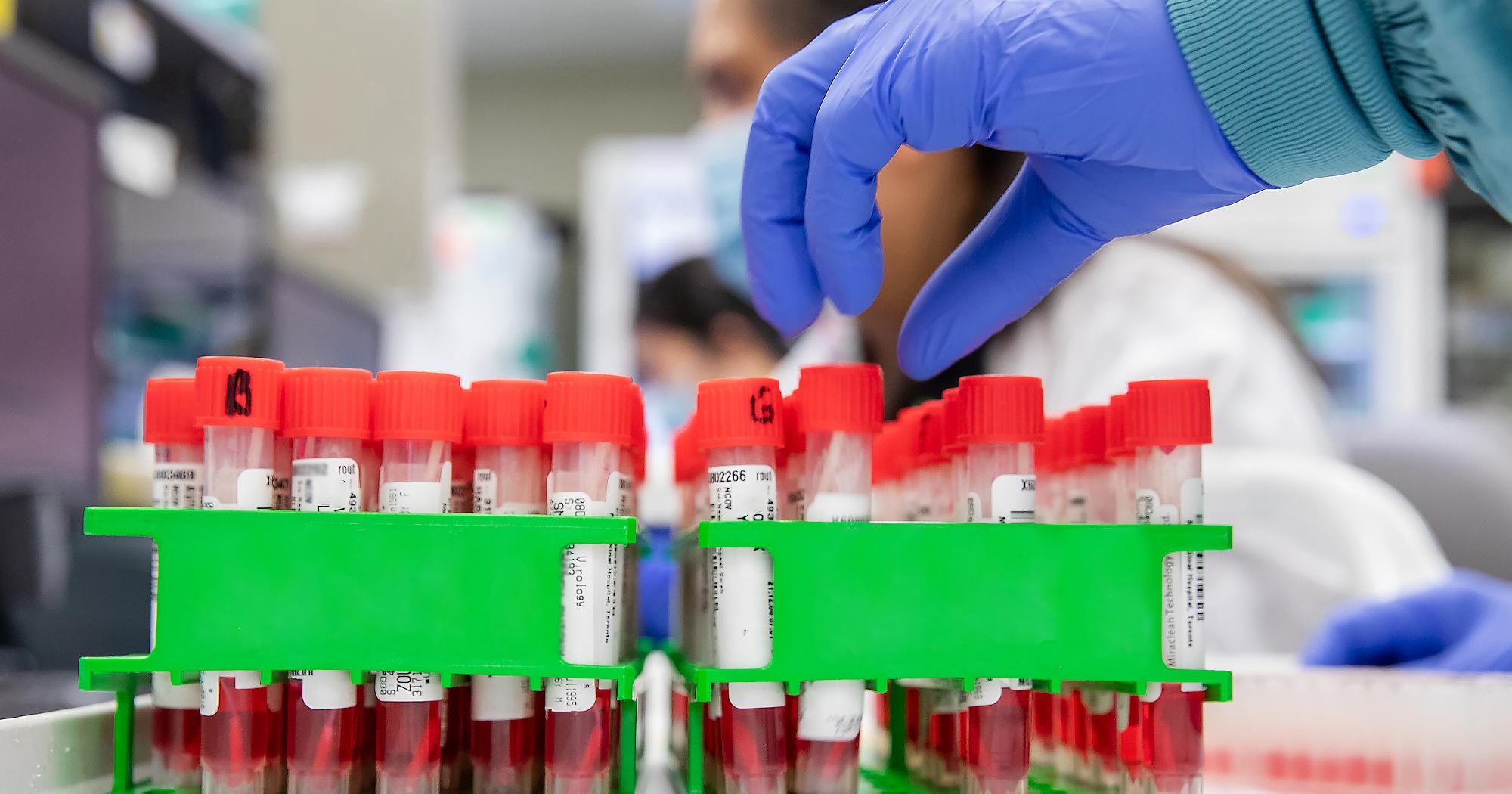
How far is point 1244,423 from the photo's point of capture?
5.14 feet

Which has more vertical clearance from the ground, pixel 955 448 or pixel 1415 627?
pixel 955 448

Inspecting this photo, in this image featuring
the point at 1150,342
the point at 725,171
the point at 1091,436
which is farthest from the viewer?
the point at 725,171

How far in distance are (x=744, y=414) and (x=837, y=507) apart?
8cm

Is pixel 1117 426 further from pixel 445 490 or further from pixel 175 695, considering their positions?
pixel 175 695

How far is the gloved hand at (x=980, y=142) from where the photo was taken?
25.8 inches

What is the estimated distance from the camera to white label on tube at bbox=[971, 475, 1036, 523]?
0.63 m

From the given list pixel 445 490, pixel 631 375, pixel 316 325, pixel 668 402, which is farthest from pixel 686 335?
pixel 445 490

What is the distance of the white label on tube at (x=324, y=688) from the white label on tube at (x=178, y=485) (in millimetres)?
148

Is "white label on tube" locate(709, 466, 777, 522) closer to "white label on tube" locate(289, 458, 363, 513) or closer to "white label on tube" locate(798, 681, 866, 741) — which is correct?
"white label on tube" locate(798, 681, 866, 741)

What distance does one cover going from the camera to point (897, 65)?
693 millimetres

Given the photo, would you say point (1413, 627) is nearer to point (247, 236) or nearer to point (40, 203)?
point (40, 203)

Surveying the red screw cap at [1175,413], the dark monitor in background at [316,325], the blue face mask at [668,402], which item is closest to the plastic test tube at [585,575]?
the red screw cap at [1175,413]

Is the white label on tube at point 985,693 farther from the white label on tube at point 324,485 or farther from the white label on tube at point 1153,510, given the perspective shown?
the white label on tube at point 324,485

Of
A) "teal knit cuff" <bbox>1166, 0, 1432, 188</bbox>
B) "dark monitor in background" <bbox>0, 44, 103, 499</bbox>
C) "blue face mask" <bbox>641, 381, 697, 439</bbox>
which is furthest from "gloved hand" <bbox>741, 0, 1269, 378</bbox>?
"blue face mask" <bbox>641, 381, 697, 439</bbox>
